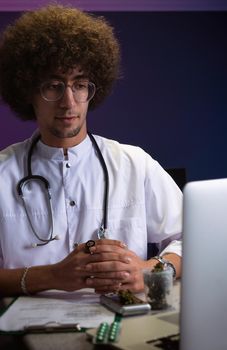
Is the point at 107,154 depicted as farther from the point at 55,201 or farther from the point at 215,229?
the point at 215,229

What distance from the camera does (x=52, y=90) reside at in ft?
5.82

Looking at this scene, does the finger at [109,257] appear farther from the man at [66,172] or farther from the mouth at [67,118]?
the mouth at [67,118]

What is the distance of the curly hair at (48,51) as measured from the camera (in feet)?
6.03

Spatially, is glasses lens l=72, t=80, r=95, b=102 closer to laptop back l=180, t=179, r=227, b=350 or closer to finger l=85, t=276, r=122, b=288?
finger l=85, t=276, r=122, b=288

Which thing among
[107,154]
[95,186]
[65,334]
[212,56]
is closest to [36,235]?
[95,186]

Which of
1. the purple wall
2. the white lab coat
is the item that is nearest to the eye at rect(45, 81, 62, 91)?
the white lab coat

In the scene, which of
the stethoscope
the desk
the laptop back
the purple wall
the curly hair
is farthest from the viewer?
the purple wall

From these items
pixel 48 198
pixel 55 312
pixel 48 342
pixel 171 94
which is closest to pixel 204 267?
pixel 48 342

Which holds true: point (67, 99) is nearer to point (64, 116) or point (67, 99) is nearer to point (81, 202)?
point (64, 116)

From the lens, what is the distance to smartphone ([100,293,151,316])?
1237mm

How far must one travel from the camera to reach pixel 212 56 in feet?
11.6

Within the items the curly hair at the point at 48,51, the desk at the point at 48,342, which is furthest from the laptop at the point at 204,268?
the curly hair at the point at 48,51

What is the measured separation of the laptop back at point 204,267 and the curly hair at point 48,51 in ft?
3.30

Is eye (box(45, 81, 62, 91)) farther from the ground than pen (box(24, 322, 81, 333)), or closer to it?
farther from the ground
